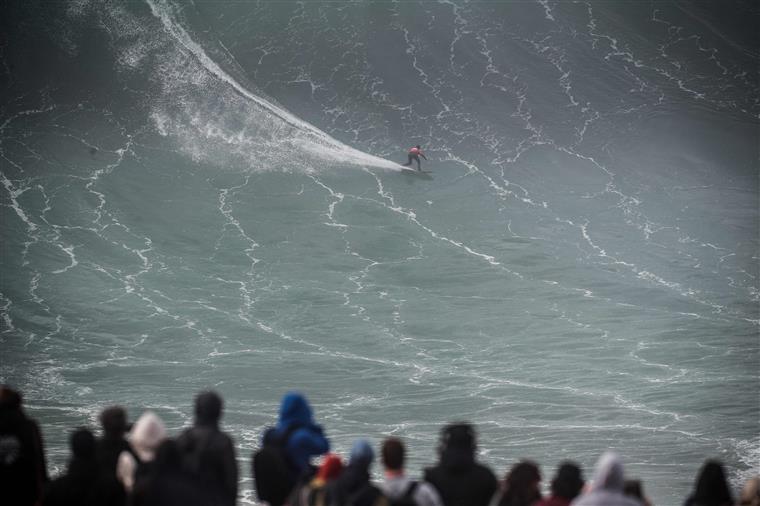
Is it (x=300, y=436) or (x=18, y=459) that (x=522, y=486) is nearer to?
(x=300, y=436)

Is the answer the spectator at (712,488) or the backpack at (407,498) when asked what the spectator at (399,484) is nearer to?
the backpack at (407,498)

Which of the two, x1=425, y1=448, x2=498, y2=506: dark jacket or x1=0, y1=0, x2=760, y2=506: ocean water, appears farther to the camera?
x1=0, y1=0, x2=760, y2=506: ocean water

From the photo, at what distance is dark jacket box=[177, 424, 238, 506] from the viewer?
19.3ft

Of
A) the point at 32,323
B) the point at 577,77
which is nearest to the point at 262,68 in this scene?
the point at 577,77

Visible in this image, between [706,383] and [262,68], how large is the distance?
2010cm

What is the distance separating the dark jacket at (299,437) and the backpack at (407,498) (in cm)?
66

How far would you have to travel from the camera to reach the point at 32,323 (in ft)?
77.5

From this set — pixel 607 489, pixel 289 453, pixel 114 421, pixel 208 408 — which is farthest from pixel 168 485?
pixel 607 489

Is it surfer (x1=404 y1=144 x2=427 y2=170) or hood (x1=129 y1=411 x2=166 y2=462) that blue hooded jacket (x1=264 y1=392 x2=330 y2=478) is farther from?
surfer (x1=404 y1=144 x2=427 y2=170)

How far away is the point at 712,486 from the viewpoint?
5.66 m

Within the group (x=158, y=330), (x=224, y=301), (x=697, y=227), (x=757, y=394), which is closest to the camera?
(x=757, y=394)

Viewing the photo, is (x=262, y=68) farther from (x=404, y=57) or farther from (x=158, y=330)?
(x=158, y=330)

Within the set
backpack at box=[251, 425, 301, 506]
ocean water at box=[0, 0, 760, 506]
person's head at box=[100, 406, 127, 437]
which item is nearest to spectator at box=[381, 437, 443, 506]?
backpack at box=[251, 425, 301, 506]

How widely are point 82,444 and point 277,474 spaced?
986 mm
